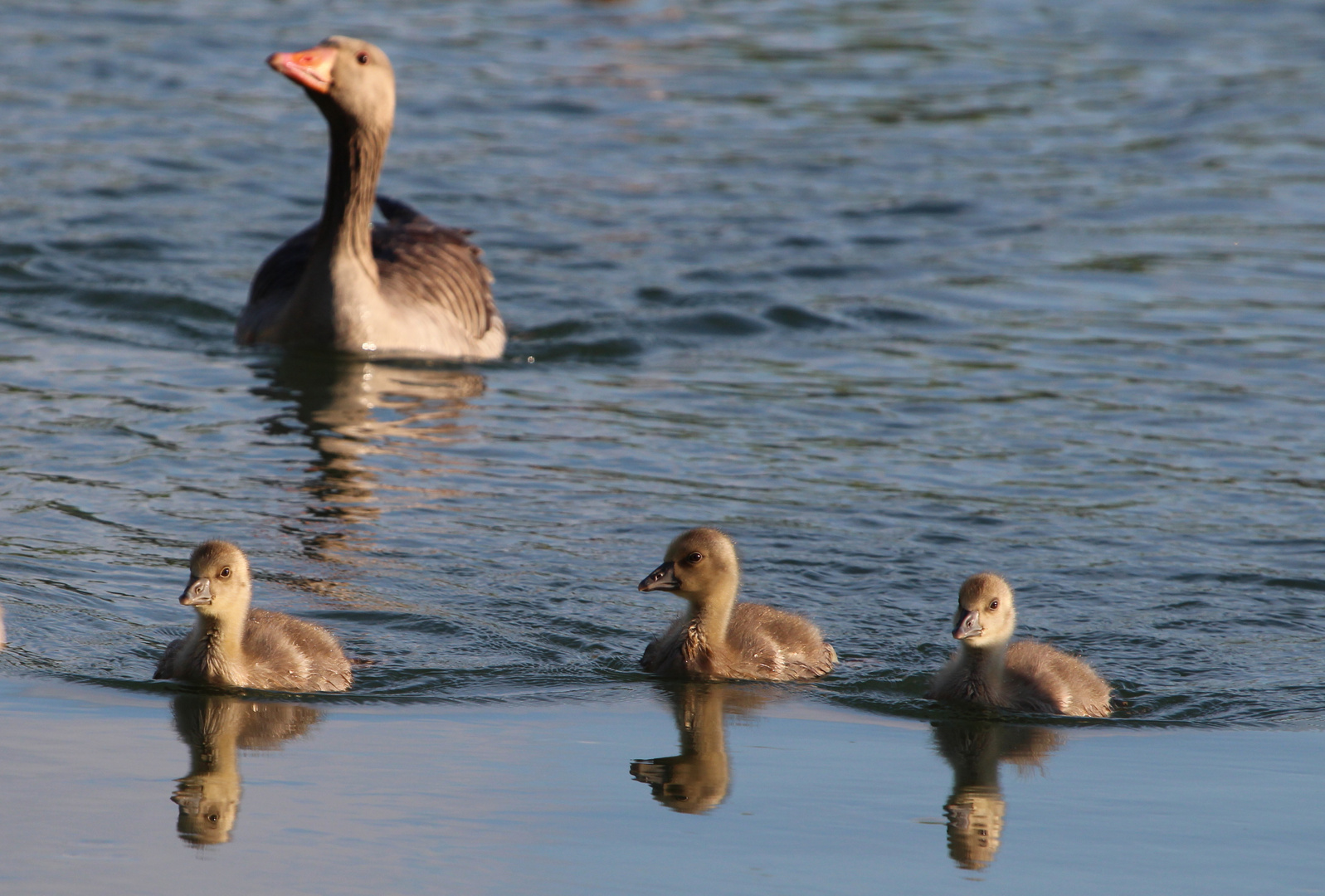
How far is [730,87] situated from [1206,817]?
63.5 feet

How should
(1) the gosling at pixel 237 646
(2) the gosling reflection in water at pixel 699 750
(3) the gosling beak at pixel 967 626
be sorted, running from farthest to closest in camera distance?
(3) the gosling beak at pixel 967 626 → (1) the gosling at pixel 237 646 → (2) the gosling reflection in water at pixel 699 750

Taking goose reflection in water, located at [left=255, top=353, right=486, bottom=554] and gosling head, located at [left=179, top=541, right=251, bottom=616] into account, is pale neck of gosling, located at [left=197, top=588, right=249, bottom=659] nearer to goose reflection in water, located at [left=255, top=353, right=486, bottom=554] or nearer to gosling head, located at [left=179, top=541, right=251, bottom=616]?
gosling head, located at [left=179, top=541, right=251, bottom=616]

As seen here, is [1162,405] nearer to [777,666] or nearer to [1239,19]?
[777,666]

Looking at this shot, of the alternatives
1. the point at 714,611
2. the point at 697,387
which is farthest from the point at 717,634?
the point at 697,387

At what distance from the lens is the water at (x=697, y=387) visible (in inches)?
326

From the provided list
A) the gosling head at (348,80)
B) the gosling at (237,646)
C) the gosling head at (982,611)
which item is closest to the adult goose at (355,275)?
the gosling head at (348,80)

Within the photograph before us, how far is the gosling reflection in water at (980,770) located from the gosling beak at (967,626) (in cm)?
37

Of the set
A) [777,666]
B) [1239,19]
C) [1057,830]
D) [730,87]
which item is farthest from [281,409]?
[1239,19]

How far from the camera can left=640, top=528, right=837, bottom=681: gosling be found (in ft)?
26.7

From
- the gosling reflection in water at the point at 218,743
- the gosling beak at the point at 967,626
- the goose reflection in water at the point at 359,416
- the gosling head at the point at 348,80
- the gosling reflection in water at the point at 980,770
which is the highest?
the gosling head at the point at 348,80

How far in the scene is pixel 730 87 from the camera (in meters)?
25.0

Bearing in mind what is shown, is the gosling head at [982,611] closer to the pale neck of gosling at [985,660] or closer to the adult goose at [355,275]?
the pale neck of gosling at [985,660]

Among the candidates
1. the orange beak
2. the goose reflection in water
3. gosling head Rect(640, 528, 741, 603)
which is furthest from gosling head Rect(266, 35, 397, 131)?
gosling head Rect(640, 528, 741, 603)

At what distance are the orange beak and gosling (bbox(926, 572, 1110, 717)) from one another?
662 centimetres
